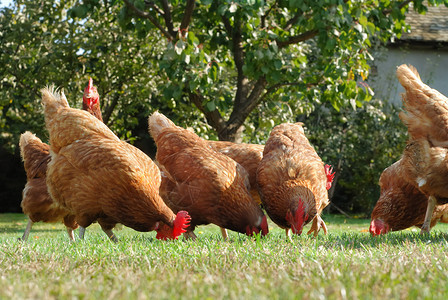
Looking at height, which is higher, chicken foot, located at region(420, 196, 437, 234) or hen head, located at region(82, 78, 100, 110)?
hen head, located at region(82, 78, 100, 110)

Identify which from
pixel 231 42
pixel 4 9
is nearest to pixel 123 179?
pixel 231 42

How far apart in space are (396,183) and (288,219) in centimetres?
161

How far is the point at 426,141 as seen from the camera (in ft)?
15.6

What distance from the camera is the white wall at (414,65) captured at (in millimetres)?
14492

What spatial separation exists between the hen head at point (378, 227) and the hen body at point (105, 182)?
211 centimetres

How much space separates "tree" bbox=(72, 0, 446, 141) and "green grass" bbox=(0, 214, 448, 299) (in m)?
3.99

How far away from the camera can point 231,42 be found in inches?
324

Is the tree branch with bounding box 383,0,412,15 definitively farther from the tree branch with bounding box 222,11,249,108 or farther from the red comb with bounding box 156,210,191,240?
the red comb with bounding box 156,210,191,240

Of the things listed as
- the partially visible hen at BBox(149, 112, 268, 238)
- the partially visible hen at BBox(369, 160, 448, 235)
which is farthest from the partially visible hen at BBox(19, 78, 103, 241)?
the partially visible hen at BBox(369, 160, 448, 235)

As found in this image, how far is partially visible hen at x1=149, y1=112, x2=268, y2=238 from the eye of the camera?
15.1ft

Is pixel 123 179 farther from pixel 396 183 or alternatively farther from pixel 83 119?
pixel 396 183

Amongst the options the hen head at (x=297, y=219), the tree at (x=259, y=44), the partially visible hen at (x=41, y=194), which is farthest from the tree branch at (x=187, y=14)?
the hen head at (x=297, y=219)

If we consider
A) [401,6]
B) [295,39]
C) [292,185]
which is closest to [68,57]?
[295,39]

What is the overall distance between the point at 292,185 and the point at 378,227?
1.21m
